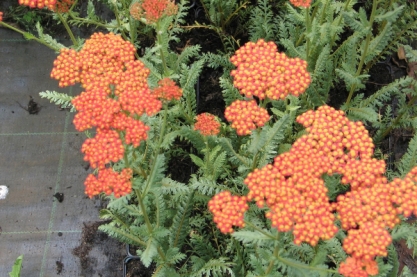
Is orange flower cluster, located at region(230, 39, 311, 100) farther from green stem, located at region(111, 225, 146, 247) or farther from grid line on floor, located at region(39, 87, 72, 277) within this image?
grid line on floor, located at region(39, 87, 72, 277)

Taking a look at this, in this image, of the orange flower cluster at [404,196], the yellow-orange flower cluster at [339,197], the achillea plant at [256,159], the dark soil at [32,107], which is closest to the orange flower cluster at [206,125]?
the achillea plant at [256,159]

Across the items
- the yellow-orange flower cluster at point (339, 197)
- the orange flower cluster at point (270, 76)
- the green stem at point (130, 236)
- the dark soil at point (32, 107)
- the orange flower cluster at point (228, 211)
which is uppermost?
the orange flower cluster at point (270, 76)

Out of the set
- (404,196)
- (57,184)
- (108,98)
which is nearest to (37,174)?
(57,184)

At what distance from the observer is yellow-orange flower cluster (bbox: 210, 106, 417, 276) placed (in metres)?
2.33

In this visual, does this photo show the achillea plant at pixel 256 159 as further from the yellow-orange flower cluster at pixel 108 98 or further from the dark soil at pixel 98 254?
the dark soil at pixel 98 254

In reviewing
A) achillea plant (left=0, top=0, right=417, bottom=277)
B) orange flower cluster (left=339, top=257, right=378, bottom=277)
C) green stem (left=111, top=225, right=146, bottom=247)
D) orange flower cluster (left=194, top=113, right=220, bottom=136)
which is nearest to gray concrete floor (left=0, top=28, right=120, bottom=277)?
achillea plant (left=0, top=0, right=417, bottom=277)

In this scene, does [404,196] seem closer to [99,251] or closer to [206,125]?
[206,125]

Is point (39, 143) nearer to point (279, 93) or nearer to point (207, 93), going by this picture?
point (207, 93)

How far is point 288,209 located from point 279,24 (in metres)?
2.53

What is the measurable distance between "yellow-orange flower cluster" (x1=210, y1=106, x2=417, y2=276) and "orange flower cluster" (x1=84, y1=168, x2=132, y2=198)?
690mm

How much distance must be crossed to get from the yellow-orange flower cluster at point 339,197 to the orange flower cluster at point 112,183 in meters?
0.69

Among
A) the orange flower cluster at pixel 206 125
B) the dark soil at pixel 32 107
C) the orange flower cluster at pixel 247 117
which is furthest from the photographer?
the dark soil at pixel 32 107

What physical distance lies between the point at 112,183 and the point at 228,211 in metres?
0.67

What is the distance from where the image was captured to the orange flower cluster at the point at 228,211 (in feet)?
7.98
